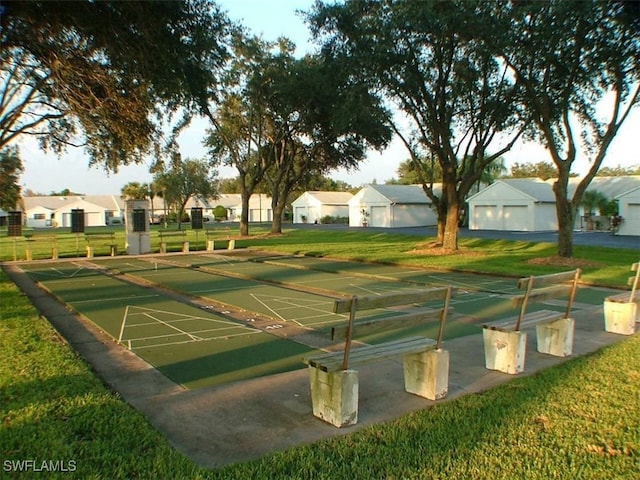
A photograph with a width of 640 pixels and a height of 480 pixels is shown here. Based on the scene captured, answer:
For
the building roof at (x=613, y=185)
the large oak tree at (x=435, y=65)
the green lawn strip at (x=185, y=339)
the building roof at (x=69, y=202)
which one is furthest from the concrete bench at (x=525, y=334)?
the building roof at (x=69, y=202)

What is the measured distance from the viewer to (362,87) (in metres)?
21.3

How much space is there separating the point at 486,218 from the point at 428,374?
→ 43985 millimetres

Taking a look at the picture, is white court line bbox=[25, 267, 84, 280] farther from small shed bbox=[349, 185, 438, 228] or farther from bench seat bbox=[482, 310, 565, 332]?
small shed bbox=[349, 185, 438, 228]

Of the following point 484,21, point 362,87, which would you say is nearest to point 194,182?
point 362,87

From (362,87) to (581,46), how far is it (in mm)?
7969

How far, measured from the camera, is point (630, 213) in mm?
36781

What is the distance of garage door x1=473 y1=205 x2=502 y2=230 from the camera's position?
46.1 metres

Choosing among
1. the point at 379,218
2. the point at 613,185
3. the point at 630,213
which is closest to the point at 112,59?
the point at 630,213

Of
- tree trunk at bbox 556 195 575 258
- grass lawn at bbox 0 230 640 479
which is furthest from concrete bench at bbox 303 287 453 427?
tree trunk at bbox 556 195 575 258

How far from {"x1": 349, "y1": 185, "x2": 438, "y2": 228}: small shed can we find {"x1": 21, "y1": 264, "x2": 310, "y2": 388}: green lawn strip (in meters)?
44.1

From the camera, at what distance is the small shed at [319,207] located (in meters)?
73.1

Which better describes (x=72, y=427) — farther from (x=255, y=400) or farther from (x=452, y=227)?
(x=452, y=227)

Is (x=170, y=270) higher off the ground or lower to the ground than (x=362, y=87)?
lower

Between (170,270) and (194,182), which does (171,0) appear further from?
(194,182)
